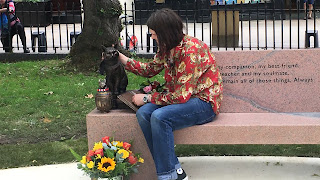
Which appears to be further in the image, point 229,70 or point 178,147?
point 178,147

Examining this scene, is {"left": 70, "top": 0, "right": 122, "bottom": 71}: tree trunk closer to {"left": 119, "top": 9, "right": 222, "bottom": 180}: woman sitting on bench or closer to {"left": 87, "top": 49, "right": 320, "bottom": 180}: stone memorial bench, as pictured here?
{"left": 87, "top": 49, "right": 320, "bottom": 180}: stone memorial bench

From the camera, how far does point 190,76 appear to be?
470 cm

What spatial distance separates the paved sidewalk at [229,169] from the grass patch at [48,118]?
1.03 feet

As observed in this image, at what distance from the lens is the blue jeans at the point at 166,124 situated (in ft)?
15.2

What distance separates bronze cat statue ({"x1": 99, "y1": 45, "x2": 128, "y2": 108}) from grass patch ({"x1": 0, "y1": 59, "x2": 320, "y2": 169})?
1162 mm

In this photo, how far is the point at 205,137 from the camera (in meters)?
4.91

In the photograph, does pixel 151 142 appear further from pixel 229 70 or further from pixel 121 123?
pixel 229 70

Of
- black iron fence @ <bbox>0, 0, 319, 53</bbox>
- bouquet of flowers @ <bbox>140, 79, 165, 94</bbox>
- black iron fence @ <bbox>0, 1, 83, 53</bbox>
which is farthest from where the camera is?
black iron fence @ <bbox>0, 1, 83, 53</bbox>

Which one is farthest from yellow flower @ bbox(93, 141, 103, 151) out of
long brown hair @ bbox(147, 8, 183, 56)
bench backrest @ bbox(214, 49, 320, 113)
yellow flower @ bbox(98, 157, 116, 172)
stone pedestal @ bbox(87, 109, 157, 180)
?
bench backrest @ bbox(214, 49, 320, 113)

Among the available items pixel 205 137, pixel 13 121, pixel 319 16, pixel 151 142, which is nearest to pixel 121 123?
pixel 151 142

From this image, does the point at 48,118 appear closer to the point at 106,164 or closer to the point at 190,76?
the point at 106,164

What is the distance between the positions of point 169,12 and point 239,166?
162 centimetres

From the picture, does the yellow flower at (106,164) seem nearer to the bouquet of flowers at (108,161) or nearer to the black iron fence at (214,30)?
the bouquet of flowers at (108,161)

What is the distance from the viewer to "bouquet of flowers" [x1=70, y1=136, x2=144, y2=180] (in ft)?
15.1
